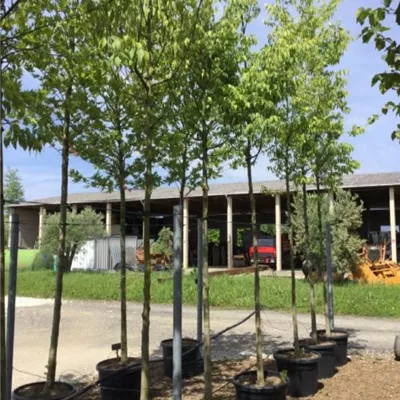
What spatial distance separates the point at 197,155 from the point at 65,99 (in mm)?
1720

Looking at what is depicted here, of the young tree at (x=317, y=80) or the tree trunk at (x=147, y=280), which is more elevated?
the young tree at (x=317, y=80)

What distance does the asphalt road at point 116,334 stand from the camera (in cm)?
779

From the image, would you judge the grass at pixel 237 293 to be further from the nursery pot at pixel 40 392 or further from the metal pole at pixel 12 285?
the metal pole at pixel 12 285

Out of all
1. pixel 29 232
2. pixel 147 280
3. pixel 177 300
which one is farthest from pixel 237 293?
pixel 29 232

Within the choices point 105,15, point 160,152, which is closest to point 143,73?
point 105,15

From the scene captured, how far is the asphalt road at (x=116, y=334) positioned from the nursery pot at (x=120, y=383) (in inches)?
69.4

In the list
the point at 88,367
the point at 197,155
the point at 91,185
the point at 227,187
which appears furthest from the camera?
the point at 227,187

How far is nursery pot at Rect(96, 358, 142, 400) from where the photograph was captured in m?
5.13

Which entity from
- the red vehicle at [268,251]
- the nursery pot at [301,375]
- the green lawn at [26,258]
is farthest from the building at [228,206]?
the nursery pot at [301,375]

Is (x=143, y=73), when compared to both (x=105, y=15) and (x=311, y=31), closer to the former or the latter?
(x=105, y=15)

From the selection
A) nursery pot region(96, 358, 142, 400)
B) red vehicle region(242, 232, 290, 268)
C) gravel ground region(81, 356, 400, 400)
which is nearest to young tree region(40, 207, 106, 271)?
red vehicle region(242, 232, 290, 268)

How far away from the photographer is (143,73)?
4.49m

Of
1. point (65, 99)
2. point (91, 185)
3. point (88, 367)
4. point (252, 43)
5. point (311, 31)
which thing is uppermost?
point (311, 31)

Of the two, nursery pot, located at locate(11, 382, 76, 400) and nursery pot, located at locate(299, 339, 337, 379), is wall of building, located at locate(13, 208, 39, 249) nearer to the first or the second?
nursery pot, located at locate(299, 339, 337, 379)
